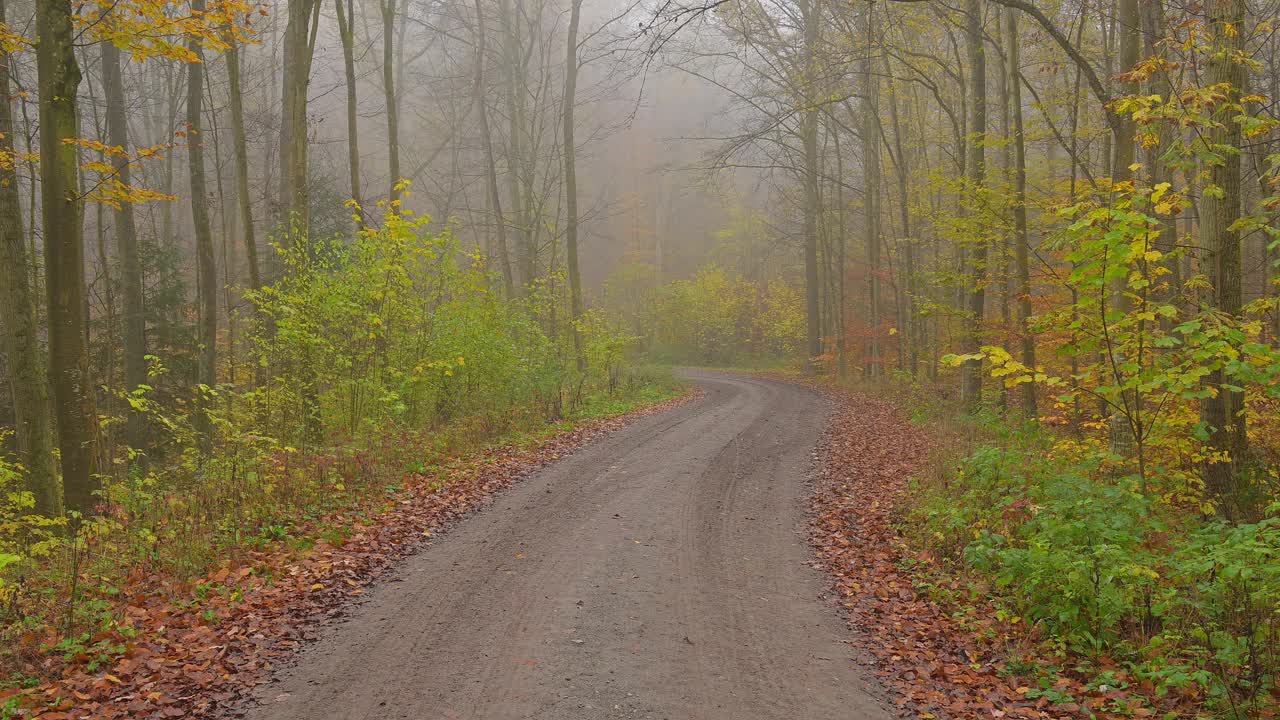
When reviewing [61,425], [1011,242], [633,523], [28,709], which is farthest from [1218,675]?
[1011,242]

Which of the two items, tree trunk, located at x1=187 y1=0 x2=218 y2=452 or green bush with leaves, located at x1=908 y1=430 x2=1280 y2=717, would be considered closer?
green bush with leaves, located at x1=908 y1=430 x2=1280 y2=717

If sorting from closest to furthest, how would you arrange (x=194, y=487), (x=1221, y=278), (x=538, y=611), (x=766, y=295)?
1. (x=538, y=611)
2. (x=1221, y=278)
3. (x=194, y=487)
4. (x=766, y=295)

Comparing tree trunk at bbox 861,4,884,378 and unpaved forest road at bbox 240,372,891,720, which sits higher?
tree trunk at bbox 861,4,884,378

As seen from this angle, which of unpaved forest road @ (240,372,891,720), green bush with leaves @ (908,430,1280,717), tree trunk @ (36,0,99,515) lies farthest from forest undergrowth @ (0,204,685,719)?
green bush with leaves @ (908,430,1280,717)

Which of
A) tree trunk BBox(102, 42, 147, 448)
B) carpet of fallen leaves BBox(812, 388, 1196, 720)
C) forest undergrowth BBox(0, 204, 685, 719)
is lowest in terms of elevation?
carpet of fallen leaves BBox(812, 388, 1196, 720)

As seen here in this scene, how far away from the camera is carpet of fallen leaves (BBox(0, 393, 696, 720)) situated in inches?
166

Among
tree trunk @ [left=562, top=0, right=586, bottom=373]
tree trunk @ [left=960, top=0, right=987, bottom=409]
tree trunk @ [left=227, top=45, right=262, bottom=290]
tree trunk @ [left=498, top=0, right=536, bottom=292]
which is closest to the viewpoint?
tree trunk @ [left=960, top=0, right=987, bottom=409]

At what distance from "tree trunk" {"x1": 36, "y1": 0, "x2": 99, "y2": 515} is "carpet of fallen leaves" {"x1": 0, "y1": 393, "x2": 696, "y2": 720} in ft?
10.4

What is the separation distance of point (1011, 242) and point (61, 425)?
54.5ft

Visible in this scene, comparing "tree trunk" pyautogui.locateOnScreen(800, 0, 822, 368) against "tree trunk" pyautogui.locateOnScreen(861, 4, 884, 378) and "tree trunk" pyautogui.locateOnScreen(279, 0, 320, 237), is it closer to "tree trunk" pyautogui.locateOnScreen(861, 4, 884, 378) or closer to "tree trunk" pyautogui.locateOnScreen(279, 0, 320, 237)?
"tree trunk" pyautogui.locateOnScreen(861, 4, 884, 378)

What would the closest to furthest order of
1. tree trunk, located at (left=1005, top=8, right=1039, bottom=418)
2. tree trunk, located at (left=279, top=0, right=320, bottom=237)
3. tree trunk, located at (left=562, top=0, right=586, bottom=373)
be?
tree trunk, located at (left=1005, top=8, right=1039, bottom=418), tree trunk, located at (left=279, top=0, right=320, bottom=237), tree trunk, located at (left=562, top=0, right=586, bottom=373)

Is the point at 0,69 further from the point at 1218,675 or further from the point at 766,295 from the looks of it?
the point at 766,295

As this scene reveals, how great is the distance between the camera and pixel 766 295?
39.8 m

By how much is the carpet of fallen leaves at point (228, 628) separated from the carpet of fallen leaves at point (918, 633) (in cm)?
426
